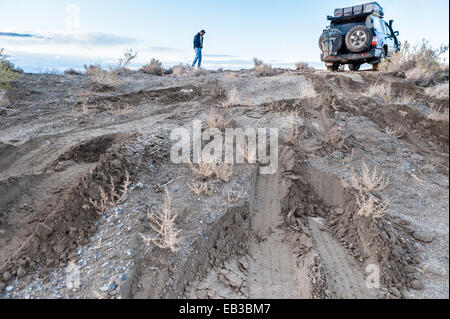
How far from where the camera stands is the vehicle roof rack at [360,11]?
31.1 feet

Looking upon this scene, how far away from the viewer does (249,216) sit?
4078 mm

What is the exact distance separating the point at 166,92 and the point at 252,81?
2809mm

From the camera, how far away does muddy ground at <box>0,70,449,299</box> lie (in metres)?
2.86

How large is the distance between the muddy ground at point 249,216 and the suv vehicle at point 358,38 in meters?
3.75

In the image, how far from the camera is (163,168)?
462 cm

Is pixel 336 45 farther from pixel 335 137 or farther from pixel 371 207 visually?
pixel 371 207

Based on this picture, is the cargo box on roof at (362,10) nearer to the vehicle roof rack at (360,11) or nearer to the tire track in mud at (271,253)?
the vehicle roof rack at (360,11)

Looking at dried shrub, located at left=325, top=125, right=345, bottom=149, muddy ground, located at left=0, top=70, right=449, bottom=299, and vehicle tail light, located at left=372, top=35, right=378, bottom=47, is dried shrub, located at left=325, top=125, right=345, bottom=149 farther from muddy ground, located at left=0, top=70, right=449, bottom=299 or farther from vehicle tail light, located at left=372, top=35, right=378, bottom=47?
vehicle tail light, located at left=372, top=35, right=378, bottom=47

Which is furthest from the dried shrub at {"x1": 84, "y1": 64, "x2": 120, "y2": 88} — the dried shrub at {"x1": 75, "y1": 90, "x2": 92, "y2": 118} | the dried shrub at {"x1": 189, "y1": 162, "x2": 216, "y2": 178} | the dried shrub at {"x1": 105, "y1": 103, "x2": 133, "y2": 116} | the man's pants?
the dried shrub at {"x1": 189, "y1": 162, "x2": 216, "y2": 178}

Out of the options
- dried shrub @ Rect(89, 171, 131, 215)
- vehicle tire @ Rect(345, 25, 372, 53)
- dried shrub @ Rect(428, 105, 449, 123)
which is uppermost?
vehicle tire @ Rect(345, 25, 372, 53)

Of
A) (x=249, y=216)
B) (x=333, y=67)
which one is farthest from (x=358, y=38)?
(x=249, y=216)

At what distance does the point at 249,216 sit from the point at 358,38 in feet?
19.9

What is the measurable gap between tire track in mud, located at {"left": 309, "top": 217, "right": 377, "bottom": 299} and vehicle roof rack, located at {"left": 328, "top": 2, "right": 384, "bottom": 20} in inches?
336

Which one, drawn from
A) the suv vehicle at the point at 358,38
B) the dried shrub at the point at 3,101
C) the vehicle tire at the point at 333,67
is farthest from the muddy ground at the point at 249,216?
the vehicle tire at the point at 333,67
